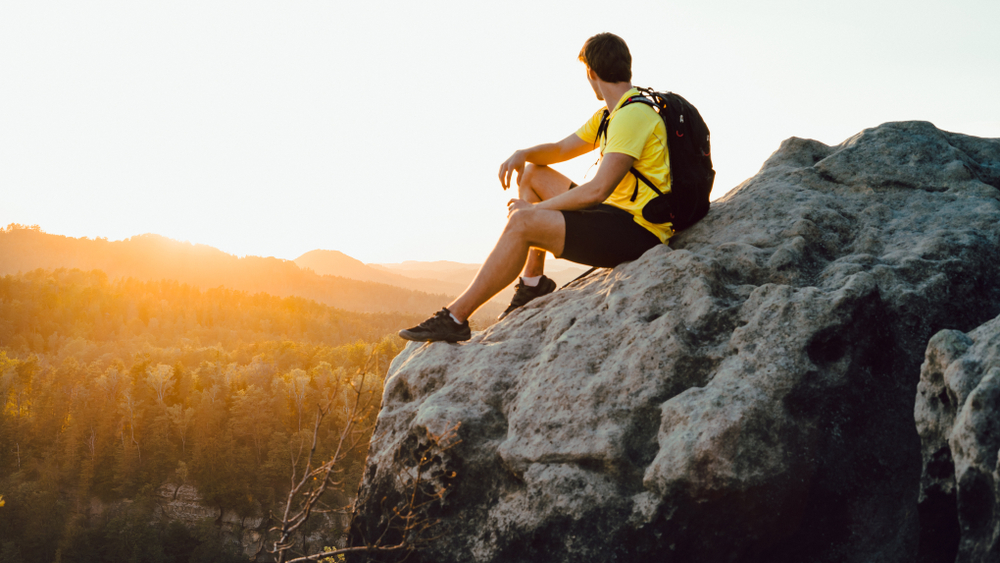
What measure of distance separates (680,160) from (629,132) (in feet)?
1.72

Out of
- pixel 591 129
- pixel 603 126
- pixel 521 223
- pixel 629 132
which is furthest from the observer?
pixel 591 129

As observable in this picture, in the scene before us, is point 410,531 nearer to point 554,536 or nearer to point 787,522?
point 554,536

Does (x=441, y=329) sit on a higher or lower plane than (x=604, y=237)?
lower

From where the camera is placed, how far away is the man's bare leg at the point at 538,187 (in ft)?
19.6

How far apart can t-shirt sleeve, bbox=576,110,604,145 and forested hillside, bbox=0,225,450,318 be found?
5605 inches

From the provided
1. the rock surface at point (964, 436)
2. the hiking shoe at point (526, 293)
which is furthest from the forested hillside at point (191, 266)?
the rock surface at point (964, 436)

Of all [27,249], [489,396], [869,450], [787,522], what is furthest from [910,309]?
[27,249]

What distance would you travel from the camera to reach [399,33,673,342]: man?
15.8 ft

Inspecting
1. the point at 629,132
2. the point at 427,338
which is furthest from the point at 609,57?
the point at 427,338

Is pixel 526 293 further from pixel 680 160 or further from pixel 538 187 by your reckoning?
pixel 680 160

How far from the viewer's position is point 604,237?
16.5ft

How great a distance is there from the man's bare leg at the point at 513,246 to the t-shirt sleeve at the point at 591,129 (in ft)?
4.42

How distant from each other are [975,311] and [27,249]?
20570cm

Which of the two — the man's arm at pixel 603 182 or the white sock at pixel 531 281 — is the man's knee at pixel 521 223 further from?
the white sock at pixel 531 281
